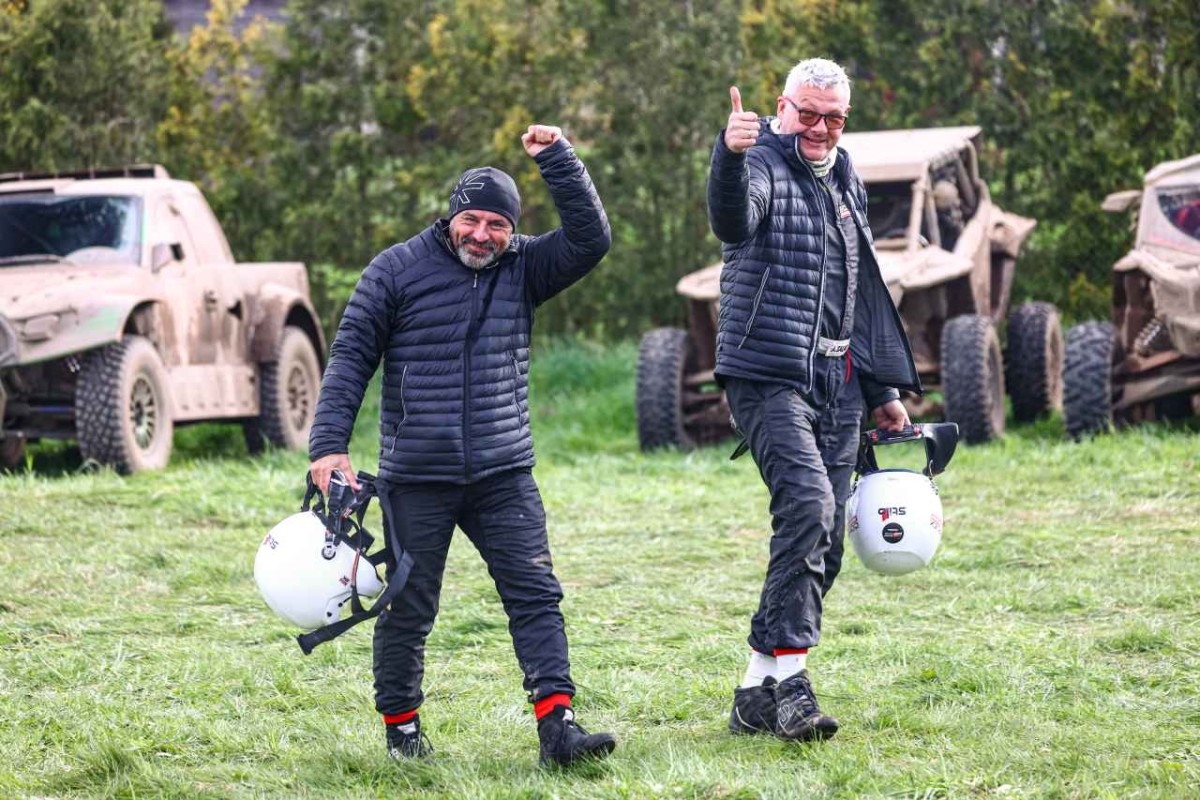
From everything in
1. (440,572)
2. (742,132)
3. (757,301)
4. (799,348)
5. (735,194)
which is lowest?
(440,572)

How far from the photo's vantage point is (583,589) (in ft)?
26.7

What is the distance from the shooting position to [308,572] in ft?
16.3

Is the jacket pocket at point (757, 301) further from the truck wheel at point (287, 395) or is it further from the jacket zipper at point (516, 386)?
the truck wheel at point (287, 395)

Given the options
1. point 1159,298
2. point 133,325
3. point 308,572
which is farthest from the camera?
point 133,325

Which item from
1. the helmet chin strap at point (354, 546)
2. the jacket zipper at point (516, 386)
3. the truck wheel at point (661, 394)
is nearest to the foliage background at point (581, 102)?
the truck wheel at point (661, 394)

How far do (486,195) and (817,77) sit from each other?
107cm

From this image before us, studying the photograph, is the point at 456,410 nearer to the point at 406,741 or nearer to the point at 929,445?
the point at 406,741

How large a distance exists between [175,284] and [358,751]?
776cm

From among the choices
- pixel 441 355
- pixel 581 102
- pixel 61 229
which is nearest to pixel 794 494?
pixel 441 355

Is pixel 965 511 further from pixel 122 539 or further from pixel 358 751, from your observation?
pixel 358 751

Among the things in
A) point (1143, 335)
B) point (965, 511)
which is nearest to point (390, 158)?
point (1143, 335)

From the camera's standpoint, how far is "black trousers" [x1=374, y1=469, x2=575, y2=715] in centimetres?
516

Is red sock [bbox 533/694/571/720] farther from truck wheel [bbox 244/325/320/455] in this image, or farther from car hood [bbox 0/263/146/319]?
truck wheel [bbox 244/325/320/455]

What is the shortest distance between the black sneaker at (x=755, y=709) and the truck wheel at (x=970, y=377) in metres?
7.03
